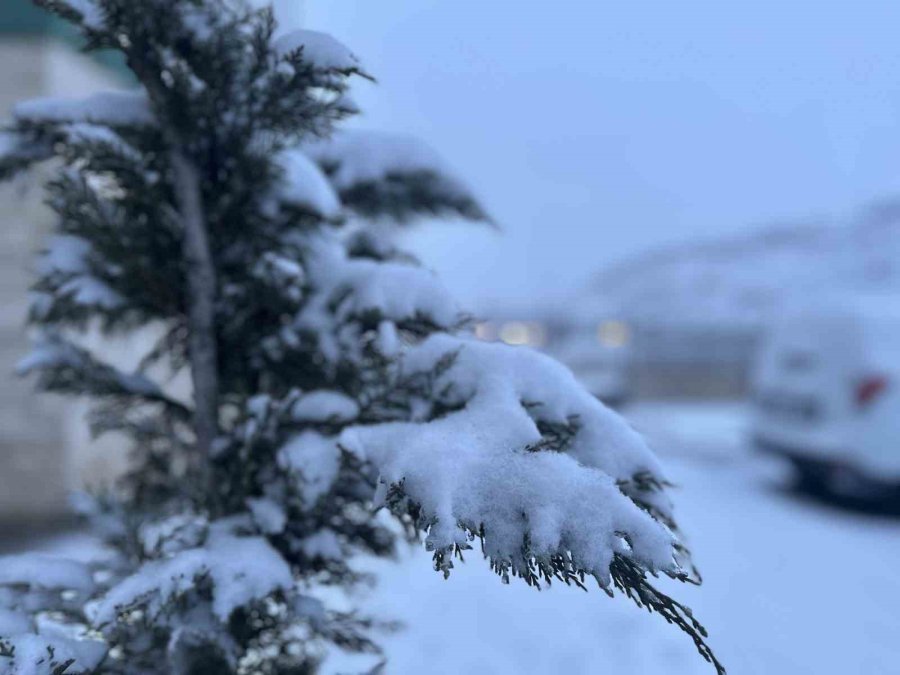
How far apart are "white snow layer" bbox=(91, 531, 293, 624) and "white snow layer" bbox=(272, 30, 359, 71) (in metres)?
1.19

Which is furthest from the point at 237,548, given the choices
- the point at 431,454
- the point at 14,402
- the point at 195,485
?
the point at 14,402

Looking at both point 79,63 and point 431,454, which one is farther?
point 79,63

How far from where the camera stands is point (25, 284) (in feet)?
19.8

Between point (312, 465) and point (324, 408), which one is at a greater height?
point (324, 408)

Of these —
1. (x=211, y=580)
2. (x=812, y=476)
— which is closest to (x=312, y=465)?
(x=211, y=580)

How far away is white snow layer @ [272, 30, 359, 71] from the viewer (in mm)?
1656

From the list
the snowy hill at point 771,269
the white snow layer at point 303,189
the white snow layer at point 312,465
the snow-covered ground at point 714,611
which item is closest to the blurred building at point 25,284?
the snow-covered ground at point 714,611

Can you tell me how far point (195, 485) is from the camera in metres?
2.13

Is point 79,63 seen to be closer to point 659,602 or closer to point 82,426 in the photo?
point 82,426

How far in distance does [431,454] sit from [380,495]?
0.13 metres

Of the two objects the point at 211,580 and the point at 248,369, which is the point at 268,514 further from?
the point at 248,369

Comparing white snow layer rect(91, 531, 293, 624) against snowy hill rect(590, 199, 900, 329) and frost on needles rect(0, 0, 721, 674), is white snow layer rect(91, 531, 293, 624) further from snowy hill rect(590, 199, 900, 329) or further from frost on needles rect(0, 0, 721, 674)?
snowy hill rect(590, 199, 900, 329)

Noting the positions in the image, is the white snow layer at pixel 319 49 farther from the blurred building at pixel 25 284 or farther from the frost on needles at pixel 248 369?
the blurred building at pixel 25 284

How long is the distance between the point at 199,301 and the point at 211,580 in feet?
2.73
